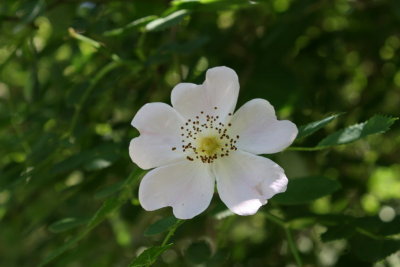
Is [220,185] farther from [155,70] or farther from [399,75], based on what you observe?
[399,75]

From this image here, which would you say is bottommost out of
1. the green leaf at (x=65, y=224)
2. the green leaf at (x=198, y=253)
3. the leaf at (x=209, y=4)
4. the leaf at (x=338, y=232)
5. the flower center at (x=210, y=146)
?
the green leaf at (x=198, y=253)

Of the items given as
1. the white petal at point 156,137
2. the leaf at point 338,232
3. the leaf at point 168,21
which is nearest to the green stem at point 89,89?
the leaf at point 168,21

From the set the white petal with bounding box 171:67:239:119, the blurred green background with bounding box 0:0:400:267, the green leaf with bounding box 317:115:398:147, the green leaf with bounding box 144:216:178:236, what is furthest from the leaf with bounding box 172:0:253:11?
the green leaf with bounding box 144:216:178:236

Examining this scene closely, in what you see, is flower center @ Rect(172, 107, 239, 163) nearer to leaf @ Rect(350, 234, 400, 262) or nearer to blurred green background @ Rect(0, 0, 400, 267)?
blurred green background @ Rect(0, 0, 400, 267)

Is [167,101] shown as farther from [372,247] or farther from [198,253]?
[372,247]

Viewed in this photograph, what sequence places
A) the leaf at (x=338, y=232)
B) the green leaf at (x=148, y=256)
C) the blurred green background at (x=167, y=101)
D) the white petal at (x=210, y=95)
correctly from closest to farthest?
1. the green leaf at (x=148, y=256)
2. the white petal at (x=210, y=95)
3. the leaf at (x=338, y=232)
4. the blurred green background at (x=167, y=101)

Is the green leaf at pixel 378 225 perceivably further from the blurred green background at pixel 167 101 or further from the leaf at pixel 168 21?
the leaf at pixel 168 21

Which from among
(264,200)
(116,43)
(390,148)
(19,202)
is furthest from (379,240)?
(19,202)

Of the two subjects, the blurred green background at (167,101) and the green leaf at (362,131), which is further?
the blurred green background at (167,101)
